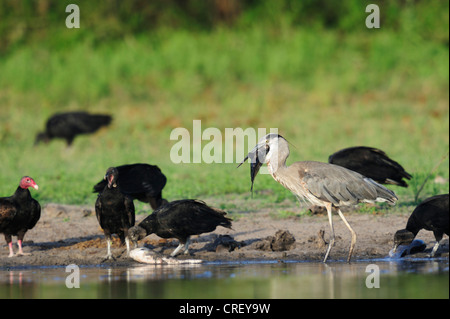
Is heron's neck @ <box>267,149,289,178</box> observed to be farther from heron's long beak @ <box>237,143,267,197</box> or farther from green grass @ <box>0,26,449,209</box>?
green grass @ <box>0,26,449,209</box>

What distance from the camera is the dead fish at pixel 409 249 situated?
7.64 m

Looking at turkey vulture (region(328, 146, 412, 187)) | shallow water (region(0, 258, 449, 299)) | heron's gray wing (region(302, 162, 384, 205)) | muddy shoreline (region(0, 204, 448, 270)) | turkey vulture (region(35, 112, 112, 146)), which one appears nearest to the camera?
shallow water (region(0, 258, 449, 299))

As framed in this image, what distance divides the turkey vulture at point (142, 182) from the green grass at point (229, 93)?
9.60 feet

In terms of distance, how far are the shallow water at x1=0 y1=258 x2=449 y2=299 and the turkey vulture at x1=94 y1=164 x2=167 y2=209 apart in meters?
1.66

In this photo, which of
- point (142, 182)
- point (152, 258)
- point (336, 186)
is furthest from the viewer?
point (142, 182)

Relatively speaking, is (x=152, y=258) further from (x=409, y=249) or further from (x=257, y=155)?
(x=409, y=249)

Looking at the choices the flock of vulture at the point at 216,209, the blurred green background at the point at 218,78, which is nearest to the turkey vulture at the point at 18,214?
the flock of vulture at the point at 216,209

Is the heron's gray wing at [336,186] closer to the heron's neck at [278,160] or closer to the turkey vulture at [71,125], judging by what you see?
the heron's neck at [278,160]

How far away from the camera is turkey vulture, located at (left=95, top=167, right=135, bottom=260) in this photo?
25.8ft

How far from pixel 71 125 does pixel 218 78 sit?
366 cm

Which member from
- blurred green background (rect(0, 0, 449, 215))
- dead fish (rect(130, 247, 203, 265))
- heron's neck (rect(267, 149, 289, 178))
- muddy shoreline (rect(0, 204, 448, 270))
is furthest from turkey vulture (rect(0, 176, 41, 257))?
blurred green background (rect(0, 0, 449, 215))

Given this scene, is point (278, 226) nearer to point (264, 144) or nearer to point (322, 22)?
point (264, 144)

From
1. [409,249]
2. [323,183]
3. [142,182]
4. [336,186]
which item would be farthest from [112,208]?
[409,249]

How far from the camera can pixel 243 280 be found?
6.55 m
